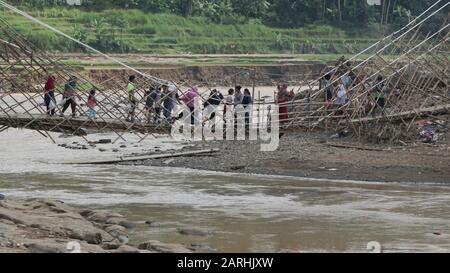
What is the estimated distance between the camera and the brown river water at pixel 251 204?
1309 centimetres

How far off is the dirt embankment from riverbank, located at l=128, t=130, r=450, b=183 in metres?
18.5

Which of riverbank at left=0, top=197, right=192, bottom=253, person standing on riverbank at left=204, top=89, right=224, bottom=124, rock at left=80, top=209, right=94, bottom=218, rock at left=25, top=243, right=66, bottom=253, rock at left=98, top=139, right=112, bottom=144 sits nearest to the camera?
rock at left=25, top=243, right=66, bottom=253

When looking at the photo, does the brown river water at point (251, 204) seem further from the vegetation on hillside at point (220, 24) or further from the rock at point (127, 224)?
the vegetation on hillside at point (220, 24)

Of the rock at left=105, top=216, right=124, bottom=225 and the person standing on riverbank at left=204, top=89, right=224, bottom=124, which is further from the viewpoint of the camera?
the person standing on riverbank at left=204, top=89, right=224, bottom=124

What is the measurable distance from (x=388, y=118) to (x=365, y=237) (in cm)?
683

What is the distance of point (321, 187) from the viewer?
57.0ft

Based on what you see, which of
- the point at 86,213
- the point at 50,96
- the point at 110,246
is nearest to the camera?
the point at 110,246

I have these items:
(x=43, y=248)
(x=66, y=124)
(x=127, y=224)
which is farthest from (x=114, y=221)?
(x=43, y=248)

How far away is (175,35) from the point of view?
49.2 meters

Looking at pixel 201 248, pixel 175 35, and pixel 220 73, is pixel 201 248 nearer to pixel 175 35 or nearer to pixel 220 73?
pixel 220 73

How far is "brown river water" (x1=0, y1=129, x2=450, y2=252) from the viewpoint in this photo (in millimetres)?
13094

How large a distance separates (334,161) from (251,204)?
3.68 m

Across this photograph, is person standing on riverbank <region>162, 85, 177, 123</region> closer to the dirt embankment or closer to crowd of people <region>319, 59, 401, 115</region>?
crowd of people <region>319, 59, 401, 115</region>

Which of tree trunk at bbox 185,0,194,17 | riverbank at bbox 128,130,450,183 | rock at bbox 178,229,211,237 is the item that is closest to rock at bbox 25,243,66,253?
rock at bbox 178,229,211,237
